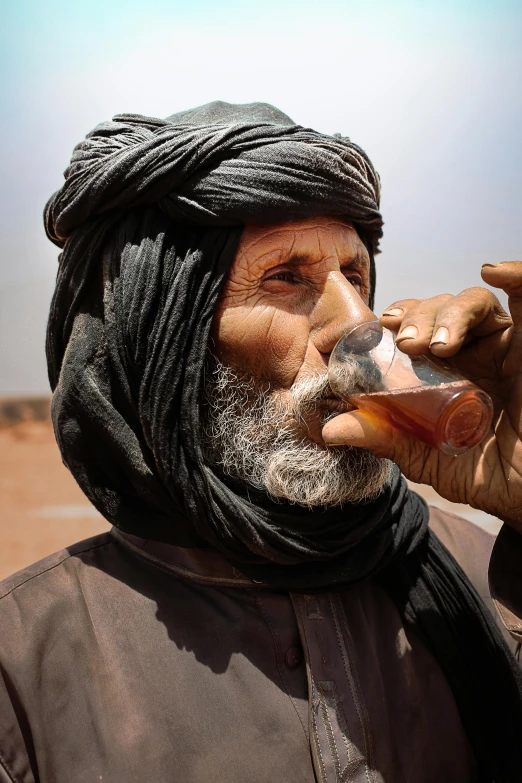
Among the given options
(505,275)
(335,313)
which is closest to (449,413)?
(505,275)

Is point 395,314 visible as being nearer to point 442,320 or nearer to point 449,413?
point 442,320

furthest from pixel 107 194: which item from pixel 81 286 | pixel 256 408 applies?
pixel 256 408

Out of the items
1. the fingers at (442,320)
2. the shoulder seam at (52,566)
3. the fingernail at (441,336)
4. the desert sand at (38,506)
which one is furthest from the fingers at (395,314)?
the desert sand at (38,506)

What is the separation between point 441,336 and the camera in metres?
1.39

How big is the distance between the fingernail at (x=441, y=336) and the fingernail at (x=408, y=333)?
1.6 inches

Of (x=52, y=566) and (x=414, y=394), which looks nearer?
(x=414, y=394)

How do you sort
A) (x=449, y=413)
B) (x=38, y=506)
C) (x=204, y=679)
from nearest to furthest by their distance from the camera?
(x=449, y=413) < (x=204, y=679) < (x=38, y=506)

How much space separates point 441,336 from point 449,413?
15 centimetres

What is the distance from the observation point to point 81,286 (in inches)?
81.8

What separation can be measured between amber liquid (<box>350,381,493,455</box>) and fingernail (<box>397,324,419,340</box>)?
0.10 meters

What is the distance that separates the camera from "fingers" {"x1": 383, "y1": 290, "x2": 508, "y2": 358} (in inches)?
54.6

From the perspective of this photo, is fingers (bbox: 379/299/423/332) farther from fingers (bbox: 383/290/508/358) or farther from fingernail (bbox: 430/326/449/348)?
fingernail (bbox: 430/326/449/348)

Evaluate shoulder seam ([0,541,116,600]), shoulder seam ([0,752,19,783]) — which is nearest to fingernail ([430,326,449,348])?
shoulder seam ([0,541,116,600])

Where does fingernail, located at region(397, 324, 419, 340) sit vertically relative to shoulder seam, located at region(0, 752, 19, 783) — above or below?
above
